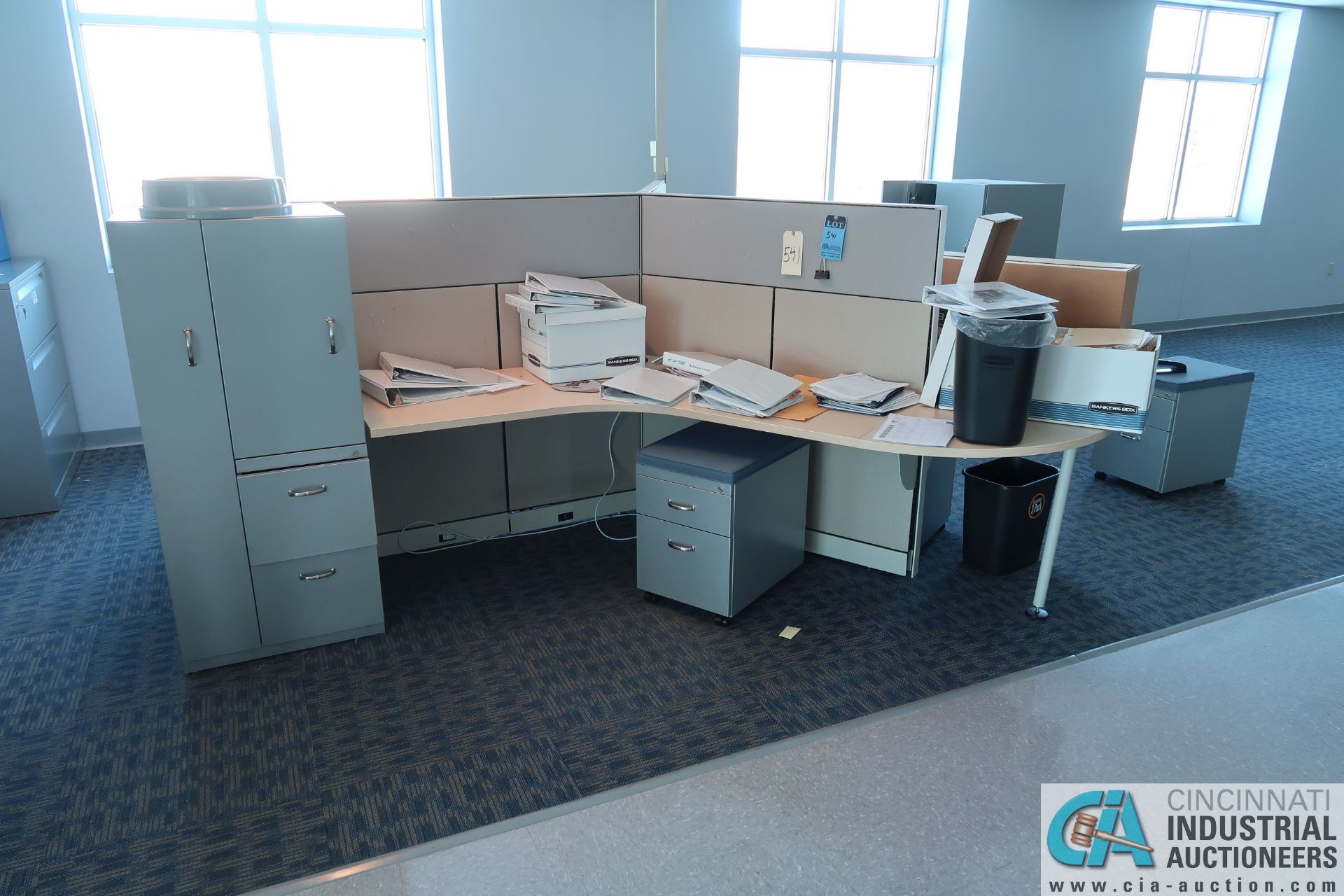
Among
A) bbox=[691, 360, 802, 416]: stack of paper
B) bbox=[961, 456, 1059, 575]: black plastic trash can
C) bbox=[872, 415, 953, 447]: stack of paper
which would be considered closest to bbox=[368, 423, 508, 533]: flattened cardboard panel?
bbox=[691, 360, 802, 416]: stack of paper

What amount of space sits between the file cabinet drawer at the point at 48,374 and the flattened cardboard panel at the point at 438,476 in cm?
147

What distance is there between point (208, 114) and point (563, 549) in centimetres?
279

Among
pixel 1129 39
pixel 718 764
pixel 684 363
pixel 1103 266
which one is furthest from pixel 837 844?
pixel 1129 39

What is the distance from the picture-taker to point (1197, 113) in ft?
22.5

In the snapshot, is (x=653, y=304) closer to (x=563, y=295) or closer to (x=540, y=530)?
(x=563, y=295)

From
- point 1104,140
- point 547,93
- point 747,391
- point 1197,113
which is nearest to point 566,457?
point 747,391

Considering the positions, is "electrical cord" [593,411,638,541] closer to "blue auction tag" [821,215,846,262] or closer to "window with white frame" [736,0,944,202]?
"blue auction tag" [821,215,846,262]

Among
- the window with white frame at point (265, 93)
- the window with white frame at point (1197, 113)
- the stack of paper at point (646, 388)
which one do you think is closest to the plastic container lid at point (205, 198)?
the stack of paper at point (646, 388)

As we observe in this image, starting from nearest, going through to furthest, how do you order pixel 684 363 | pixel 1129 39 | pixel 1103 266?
1. pixel 1103 266
2. pixel 684 363
3. pixel 1129 39

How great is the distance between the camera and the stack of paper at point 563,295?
2.77 meters

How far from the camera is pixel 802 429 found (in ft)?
8.12

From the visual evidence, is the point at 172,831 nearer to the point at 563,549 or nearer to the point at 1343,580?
the point at 563,549

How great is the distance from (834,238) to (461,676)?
168cm

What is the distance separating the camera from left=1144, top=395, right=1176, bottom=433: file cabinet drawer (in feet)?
11.4
